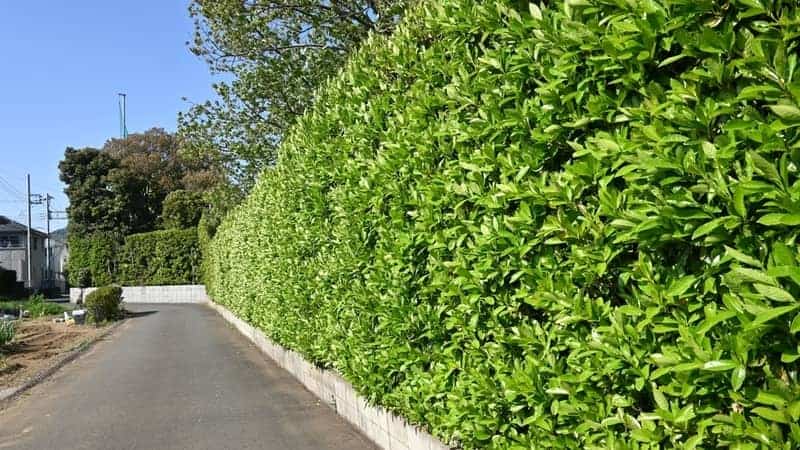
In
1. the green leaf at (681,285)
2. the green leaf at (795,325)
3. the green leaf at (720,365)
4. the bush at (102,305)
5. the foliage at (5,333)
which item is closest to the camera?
the green leaf at (795,325)

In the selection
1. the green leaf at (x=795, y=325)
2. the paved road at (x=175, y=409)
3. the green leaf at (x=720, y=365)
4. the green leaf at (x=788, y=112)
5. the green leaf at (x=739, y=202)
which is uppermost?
the green leaf at (x=788, y=112)

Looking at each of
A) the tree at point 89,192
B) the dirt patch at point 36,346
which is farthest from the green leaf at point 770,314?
the tree at point 89,192

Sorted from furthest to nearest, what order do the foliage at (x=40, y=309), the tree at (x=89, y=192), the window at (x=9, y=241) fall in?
the window at (x=9, y=241) < the tree at (x=89, y=192) < the foliage at (x=40, y=309)

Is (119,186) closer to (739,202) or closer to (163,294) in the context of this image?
(163,294)

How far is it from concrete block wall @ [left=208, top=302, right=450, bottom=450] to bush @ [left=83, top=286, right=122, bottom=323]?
1702cm

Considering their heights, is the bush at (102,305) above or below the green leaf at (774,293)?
below

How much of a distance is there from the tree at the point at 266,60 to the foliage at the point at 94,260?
1269 inches

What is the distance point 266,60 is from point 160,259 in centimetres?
3228

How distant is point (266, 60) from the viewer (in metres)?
18.8

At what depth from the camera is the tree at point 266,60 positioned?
1684cm

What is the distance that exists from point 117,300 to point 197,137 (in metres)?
10.6

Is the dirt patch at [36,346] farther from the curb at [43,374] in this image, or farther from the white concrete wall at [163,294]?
the white concrete wall at [163,294]

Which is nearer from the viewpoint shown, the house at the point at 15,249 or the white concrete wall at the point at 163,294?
the white concrete wall at the point at 163,294

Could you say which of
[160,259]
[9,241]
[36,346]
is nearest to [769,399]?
[36,346]
